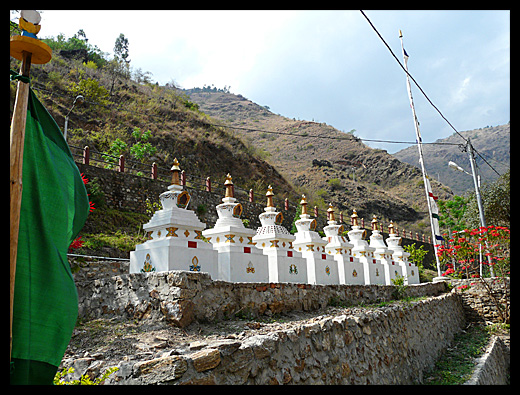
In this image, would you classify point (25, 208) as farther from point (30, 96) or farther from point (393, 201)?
point (393, 201)

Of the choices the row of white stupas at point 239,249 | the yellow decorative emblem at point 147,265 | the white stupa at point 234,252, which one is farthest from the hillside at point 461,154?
the yellow decorative emblem at point 147,265

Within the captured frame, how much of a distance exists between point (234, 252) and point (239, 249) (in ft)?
0.45

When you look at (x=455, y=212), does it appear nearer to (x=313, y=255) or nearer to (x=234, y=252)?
(x=313, y=255)

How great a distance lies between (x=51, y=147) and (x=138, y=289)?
241 centimetres

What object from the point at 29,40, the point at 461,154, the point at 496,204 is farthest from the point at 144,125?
the point at 461,154

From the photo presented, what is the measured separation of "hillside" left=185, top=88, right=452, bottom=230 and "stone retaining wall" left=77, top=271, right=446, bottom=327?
2763 centimetres

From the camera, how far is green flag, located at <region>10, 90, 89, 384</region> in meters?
2.69

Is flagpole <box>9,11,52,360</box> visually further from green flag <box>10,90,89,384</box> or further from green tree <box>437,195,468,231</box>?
green tree <box>437,195,468,231</box>

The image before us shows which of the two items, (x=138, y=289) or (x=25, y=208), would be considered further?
(x=138, y=289)

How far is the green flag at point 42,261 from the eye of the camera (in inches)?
106

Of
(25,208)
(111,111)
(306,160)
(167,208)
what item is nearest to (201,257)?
(167,208)

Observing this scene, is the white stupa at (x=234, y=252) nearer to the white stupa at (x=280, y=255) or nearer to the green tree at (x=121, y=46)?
the white stupa at (x=280, y=255)

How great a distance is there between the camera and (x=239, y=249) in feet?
25.7

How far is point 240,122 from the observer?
77.2 metres
